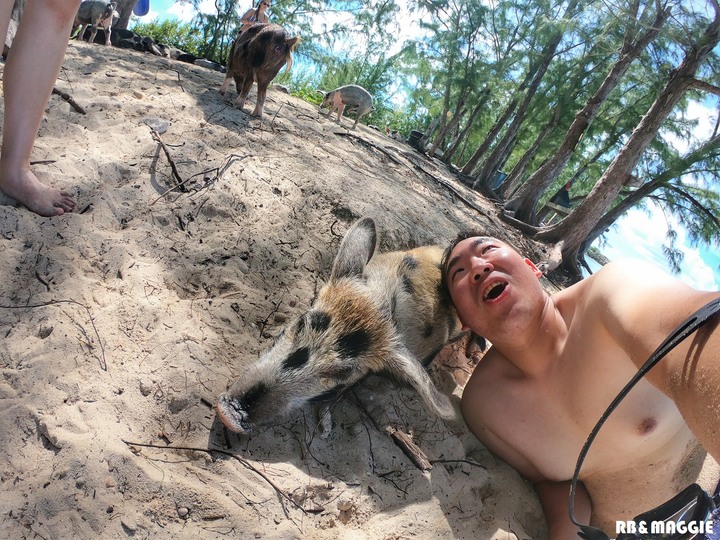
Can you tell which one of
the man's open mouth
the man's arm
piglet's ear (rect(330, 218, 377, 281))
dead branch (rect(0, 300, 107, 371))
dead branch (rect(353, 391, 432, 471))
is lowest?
dead branch (rect(353, 391, 432, 471))

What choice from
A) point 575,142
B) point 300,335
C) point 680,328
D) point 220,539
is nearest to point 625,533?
point 680,328

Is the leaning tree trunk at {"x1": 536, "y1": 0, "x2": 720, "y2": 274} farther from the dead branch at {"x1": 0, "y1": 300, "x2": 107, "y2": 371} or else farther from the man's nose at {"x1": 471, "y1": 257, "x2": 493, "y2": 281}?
the dead branch at {"x1": 0, "y1": 300, "x2": 107, "y2": 371}

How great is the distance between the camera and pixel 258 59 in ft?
19.4

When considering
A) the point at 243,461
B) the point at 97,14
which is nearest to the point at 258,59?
the point at 243,461

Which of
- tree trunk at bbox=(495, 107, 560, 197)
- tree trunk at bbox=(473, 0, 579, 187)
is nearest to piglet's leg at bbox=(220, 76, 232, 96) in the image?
tree trunk at bbox=(473, 0, 579, 187)

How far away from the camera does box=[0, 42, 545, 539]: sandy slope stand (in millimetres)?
1887

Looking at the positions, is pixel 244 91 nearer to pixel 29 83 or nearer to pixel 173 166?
pixel 173 166

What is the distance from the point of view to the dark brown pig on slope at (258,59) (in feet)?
19.3

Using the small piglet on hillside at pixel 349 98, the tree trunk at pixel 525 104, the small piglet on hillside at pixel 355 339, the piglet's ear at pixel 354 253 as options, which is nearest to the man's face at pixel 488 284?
the small piglet on hillside at pixel 355 339

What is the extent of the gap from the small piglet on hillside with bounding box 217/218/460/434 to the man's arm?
779mm

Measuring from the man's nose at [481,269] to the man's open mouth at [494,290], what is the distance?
0.08 metres

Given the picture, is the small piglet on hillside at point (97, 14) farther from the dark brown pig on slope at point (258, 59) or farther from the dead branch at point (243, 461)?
the dead branch at point (243, 461)

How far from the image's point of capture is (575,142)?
33.5 ft

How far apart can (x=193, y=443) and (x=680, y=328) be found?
197cm
